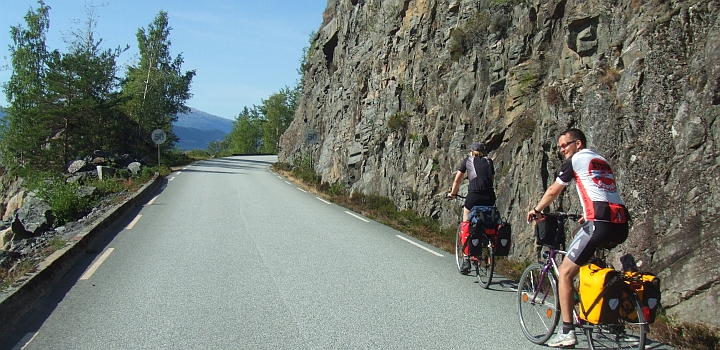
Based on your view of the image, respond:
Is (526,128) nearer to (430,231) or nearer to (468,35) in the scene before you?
(430,231)

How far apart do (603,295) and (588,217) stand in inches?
26.1

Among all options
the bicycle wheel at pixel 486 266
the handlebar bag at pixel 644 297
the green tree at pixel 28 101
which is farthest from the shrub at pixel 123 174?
the handlebar bag at pixel 644 297

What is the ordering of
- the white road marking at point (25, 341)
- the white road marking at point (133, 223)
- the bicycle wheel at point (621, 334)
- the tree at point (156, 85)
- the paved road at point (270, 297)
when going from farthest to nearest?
the tree at point (156, 85) → the white road marking at point (133, 223) → the paved road at point (270, 297) → the white road marking at point (25, 341) → the bicycle wheel at point (621, 334)

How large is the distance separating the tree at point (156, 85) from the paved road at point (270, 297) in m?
41.2

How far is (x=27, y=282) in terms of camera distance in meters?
6.75

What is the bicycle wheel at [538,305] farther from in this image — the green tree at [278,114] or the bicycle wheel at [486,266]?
the green tree at [278,114]

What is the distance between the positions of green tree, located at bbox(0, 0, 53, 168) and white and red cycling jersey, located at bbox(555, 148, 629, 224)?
33.8 meters

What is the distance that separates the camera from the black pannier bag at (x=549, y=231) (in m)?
5.45

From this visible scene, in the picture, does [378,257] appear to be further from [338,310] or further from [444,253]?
[338,310]

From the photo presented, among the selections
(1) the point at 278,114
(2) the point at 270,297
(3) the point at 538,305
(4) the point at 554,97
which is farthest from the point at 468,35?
(1) the point at 278,114

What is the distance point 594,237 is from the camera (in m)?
4.67

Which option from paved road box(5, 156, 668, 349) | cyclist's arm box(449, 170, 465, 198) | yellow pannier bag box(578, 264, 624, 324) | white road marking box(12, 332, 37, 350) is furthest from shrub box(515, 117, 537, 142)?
white road marking box(12, 332, 37, 350)

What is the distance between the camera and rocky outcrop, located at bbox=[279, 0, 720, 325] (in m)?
6.25

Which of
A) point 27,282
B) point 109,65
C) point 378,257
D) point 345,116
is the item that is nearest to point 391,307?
point 378,257
